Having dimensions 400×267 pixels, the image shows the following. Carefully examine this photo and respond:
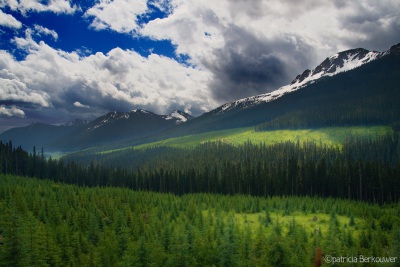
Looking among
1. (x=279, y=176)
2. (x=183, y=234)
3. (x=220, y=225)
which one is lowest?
Answer: (x=220, y=225)

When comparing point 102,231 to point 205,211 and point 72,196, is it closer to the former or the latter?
point 72,196

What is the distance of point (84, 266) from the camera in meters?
53.1

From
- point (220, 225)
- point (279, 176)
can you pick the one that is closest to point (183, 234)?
point (220, 225)

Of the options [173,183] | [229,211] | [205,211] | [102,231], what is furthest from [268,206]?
[173,183]

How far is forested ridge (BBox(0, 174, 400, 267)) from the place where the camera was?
53.3 m

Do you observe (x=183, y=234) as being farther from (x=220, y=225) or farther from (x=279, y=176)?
(x=279, y=176)

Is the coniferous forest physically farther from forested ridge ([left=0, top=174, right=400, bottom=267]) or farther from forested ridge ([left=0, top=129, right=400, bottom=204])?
forested ridge ([left=0, top=129, right=400, bottom=204])

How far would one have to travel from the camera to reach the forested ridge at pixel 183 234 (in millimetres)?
53281

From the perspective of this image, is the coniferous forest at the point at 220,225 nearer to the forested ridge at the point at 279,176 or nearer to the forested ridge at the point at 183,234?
the forested ridge at the point at 183,234

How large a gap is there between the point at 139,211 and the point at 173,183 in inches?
2790

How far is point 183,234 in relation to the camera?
216ft

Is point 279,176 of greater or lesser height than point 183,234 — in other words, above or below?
above

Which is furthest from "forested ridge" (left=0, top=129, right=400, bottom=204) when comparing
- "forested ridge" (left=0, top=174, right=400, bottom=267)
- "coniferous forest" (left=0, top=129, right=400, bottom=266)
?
"forested ridge" (left=0, top=174, right=400, bottom=267)

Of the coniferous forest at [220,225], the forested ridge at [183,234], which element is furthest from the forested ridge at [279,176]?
the forested ridge at [183,234]
